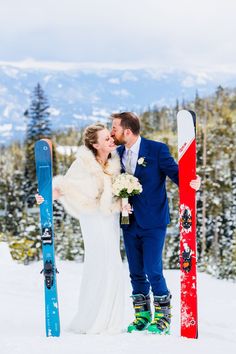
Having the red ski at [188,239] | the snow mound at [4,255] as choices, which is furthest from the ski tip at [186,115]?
the snow mound at [4,255]

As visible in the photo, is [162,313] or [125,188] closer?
[125,188]

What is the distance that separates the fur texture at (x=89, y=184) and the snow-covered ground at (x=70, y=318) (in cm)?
112

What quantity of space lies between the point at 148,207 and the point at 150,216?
3.3 inches

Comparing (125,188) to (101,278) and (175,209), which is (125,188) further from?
(175,209)

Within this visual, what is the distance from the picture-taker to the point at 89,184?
5.59 meters

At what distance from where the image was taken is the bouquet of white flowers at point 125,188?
5359 mm

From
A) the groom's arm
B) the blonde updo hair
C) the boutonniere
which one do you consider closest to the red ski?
the groom's arm

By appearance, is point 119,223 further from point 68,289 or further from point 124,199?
point 68,289

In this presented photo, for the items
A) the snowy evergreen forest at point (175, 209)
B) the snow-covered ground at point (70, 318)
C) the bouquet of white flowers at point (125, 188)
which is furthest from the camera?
the snowy evergreen forest at point (175, 209)

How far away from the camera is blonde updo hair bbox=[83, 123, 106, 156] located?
5.57 meters

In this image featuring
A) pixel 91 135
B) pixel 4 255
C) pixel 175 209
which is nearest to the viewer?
pixel 91 135

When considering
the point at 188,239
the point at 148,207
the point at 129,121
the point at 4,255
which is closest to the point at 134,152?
the point at 129,121

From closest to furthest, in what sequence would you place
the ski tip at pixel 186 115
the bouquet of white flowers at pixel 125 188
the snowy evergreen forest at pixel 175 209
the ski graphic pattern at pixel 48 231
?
the bouquet of white flowers at pixel 125 188
the ski graphic pattern at pixel 48 231
the ski tip at pixel 186 115
the snowy evergreen forest at pixel 175 209

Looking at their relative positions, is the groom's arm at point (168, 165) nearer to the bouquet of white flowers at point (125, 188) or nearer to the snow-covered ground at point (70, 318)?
the bouquet of white flowers at point (125, 188)
